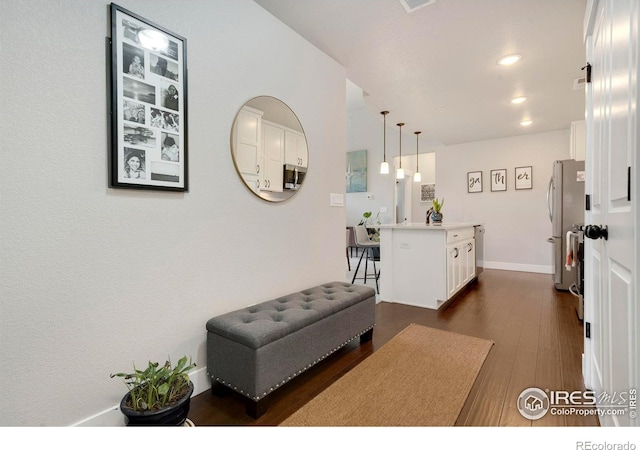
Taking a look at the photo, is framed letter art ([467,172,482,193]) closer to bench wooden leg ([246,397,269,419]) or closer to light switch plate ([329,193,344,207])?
light switch plate ([329,193,344,207])

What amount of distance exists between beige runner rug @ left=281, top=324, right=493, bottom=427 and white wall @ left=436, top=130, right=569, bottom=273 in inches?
A: 149

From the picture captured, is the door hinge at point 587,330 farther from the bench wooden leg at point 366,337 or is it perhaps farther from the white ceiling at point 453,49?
the white ceiling at point 453,49

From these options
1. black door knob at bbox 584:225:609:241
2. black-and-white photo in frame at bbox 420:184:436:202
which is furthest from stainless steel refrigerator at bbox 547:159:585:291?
black-and-white photo in frame at bbox 420:184:436:202

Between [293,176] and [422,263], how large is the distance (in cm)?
179

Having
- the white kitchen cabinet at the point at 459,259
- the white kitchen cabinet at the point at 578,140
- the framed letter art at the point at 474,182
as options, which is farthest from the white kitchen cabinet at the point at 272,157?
the framed letter art at the point at 474,182

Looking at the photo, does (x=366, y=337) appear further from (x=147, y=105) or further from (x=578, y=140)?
(x=578, y=140)

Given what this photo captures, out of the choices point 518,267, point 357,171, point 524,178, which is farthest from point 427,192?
point 518,267

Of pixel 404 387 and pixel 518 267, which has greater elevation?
pixel 518 267

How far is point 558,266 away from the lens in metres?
3.89

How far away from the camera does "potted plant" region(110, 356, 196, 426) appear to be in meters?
1.08

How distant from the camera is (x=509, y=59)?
2.68 meters

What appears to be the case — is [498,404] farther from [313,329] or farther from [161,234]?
[161,234]

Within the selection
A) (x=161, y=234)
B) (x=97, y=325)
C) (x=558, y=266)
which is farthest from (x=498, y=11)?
(x=558, y=266)

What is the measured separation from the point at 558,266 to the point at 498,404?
324 centimetres
